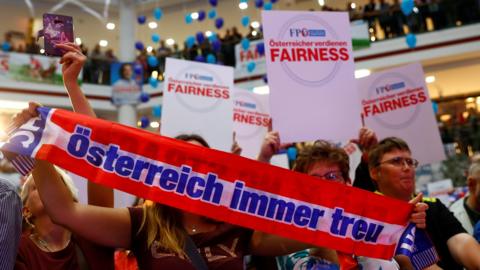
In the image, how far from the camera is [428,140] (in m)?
3.78

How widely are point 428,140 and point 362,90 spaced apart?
2.16 ft

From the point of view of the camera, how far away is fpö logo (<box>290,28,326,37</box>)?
10.4ft

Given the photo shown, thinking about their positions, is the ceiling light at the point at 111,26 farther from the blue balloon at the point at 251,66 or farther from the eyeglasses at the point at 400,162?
the eyeglasses at the point at 400,162

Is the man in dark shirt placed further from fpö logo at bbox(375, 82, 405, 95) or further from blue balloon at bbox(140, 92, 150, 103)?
blue balloon at bbox(140, 92, 150, 103)

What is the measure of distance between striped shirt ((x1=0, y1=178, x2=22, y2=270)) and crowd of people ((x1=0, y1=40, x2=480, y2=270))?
21 mm

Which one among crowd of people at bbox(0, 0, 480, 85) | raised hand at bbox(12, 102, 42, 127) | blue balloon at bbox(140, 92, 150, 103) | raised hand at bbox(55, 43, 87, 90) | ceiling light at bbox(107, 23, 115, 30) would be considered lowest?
blue balloon at bbox(140, 92, 150, 103)

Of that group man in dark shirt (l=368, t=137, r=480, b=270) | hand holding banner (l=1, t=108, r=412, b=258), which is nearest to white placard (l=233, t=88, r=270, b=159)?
man in dark shirt (l=368, t=137, r=480, b=270)

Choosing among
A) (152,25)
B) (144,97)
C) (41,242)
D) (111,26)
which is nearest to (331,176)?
(41,242)

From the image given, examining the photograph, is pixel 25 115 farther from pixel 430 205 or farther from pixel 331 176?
pixel 430 205

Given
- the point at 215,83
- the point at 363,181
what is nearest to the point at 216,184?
the point at 363,181

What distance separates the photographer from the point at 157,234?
185 centimetres

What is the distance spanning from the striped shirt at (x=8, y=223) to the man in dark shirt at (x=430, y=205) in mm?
1646

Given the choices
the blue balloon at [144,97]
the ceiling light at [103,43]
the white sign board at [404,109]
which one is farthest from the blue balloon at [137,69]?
the white sign board at [404,109]

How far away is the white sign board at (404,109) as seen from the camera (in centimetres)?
377
